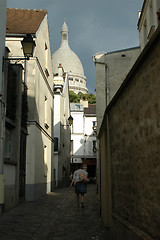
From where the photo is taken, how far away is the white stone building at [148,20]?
557 inches

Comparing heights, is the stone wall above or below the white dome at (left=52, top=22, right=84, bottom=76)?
below

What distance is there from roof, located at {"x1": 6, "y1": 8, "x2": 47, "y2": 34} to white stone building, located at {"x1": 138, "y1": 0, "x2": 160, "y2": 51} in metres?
5.73

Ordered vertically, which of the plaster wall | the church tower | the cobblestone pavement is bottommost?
the cobblestone pavement

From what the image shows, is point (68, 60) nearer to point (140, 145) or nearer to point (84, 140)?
point (84, 140)

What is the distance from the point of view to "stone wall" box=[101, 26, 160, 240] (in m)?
3.37

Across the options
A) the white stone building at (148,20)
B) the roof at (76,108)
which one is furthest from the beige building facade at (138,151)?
the roof at (76,108)

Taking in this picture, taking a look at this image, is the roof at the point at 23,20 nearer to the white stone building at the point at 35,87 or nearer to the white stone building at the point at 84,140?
the white stone building at the point at 35,87

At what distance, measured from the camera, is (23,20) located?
654 inches

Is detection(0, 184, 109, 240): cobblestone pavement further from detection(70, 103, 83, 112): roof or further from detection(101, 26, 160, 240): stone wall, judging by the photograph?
detection(70, 103, 83, 112): roof

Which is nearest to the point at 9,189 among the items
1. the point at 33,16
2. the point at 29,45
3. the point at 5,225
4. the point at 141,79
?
the point at 5,225

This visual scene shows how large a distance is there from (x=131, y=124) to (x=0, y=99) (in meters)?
5.42

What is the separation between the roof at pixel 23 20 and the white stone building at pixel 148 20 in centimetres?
573

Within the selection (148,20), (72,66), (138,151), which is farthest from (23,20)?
(72,66)

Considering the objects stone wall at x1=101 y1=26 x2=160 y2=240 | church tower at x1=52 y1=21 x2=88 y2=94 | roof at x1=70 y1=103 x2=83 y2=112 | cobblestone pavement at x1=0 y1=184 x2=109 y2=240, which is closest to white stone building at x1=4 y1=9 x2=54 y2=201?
cobblestone pavement at x1=0 y1=184 x2=109 y2=240
